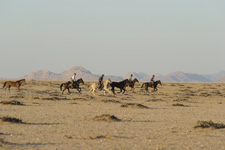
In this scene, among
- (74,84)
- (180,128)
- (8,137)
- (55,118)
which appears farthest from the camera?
(74,84)

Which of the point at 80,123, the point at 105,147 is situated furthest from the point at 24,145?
the point at 80,123

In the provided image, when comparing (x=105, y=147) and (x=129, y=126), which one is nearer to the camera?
(x=105, y=147)

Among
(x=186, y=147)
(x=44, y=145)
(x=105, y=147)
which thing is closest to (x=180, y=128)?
(x=186, y=147)

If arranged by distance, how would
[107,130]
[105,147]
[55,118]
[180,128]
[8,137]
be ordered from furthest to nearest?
[55,118]
[180,128]
[107,130]
[8,137]
[105,147]

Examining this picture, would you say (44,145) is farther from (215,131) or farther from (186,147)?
(215,131)

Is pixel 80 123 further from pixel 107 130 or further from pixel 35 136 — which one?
pixel 35 136

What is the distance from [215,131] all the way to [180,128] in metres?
1.48

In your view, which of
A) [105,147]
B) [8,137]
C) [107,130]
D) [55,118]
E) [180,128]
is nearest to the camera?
[105,147]

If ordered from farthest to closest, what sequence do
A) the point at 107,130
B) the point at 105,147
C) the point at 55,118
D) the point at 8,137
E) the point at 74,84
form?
the point at 74,84 < the point at 55,118 < the point at 107,130 < the point at 8,137 < the point at 105,147

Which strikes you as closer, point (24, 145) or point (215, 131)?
point (24, 145)

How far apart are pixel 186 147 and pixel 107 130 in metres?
3.91

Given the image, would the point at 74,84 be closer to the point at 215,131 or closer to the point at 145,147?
the point at 215,131

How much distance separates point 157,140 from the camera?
12281 millimetres

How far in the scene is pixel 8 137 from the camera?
1214cm
